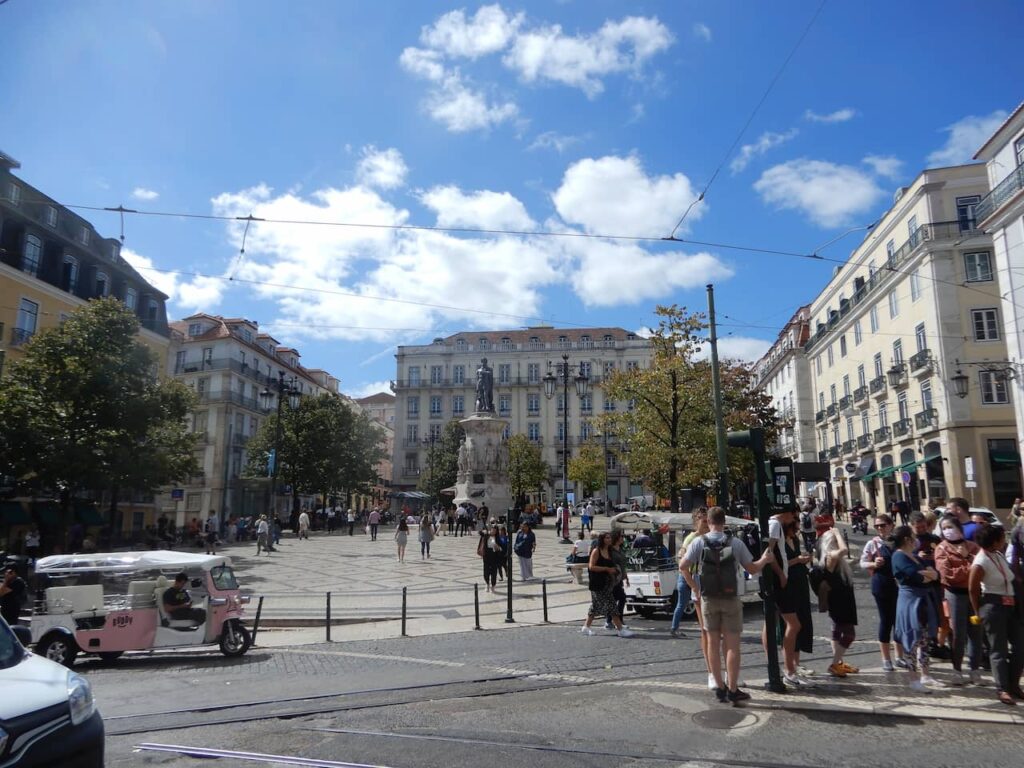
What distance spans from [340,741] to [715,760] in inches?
111

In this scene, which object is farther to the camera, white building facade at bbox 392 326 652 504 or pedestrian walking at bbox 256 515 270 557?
white building facade at bbox 392 326 652 504

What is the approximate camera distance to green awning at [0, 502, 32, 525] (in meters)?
26.0

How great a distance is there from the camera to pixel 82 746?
150 inches

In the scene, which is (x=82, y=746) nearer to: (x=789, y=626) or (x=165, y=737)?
(x=165, y=737)

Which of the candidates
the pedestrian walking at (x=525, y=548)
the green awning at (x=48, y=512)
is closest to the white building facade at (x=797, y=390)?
the pedestrian walking at (x=525, y=548)

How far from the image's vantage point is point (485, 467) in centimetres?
3603

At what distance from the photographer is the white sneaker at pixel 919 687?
6.29m

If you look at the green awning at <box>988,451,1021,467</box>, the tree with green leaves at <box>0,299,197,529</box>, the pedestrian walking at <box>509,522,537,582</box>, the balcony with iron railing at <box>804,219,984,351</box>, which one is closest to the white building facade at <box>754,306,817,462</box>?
the balcony with iron railing at <box>804,219,984,351</box>

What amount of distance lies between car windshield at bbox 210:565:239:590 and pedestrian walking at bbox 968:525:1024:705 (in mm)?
9208

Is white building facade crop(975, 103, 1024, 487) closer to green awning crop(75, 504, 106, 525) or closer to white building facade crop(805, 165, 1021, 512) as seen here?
white building facade crop(805, 165, 1021, 512)

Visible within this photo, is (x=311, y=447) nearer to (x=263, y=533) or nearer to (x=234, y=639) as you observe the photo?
(x=263, y=533)

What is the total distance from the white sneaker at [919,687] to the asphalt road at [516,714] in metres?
0.22

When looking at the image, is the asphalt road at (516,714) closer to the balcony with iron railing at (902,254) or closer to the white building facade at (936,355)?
the balcony with iron railing at (902,254)

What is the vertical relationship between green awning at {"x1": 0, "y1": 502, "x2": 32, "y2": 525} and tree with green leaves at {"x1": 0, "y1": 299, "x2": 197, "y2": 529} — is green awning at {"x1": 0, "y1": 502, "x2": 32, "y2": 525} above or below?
below
